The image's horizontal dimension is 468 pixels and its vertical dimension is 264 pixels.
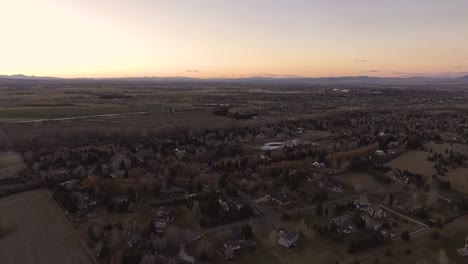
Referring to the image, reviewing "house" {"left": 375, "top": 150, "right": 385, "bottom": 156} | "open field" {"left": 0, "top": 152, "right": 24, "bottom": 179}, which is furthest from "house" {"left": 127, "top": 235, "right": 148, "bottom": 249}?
"house" {"left": 375, "top": 150, "right": 385, "bottom": 156}

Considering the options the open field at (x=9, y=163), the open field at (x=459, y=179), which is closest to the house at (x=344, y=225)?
the open field at (x=459, y=179)

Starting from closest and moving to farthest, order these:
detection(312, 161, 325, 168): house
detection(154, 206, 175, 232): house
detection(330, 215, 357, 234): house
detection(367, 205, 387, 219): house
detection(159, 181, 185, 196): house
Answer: detection(330, 215, 357, 234): house
detection(154, 206, 175, 232): house
detection(367, 205, 387, 219): house
detection(159, 181, 185, 196): house
detection(312, 161, 325, 168): house

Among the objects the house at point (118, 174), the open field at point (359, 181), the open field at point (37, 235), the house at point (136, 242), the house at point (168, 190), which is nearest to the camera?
the open field at point (37, 235)

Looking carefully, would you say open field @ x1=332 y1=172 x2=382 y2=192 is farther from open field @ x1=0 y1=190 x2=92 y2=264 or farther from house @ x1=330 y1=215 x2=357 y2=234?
open field @ x1=0 y1=190 x2=92 y2=264

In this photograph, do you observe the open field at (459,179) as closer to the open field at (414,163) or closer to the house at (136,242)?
the open field at (414,163)

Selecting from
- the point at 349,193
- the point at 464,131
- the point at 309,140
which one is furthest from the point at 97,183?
the point at 464,131

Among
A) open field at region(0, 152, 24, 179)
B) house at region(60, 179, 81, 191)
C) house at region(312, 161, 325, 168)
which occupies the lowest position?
open field at region(0, 152, 24, 179)

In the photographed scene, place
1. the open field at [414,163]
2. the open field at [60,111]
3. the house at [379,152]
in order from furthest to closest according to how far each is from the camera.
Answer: the open field at [60,111] < the house at [379,152] < the open field at [414,163]
